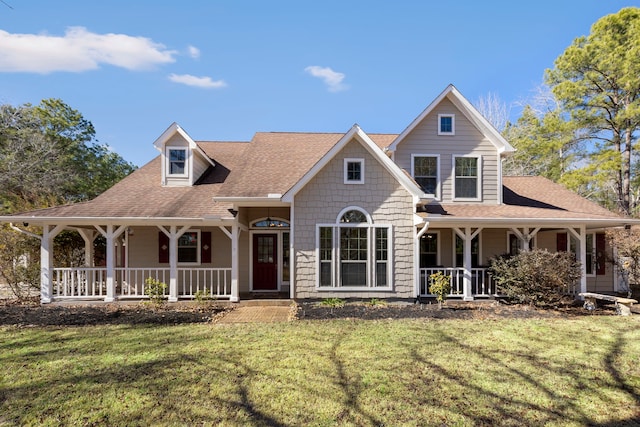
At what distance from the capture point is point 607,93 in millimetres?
19594

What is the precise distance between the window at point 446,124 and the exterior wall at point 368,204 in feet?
10.9

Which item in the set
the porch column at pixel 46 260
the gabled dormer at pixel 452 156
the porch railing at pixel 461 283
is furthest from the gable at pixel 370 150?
the porch column at pixel 46 260

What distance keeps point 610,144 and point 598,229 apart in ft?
39.1

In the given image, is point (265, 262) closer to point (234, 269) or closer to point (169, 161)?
point (234, 269)

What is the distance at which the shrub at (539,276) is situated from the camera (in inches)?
384

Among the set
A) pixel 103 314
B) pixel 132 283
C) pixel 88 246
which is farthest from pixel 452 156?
pixel 88 246

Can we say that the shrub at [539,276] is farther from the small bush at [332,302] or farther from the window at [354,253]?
the small bush at [332,302]

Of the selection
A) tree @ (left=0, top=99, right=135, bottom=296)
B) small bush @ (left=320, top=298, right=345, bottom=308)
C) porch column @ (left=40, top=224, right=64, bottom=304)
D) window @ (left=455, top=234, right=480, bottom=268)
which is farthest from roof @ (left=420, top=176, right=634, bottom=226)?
tree @ (left=0, top=99, right=135, bottom=296)

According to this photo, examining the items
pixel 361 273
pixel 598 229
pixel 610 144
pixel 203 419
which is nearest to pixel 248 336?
pixel 203 419

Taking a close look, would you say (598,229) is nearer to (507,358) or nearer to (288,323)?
(507,358)

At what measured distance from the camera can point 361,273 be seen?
10398mm

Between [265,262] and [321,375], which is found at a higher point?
[265,262]

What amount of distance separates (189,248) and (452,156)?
10.4m

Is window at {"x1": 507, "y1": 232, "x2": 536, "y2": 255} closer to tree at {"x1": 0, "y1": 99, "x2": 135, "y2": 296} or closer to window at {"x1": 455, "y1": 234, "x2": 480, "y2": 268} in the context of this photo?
window at {"x1": 455, "y1": 234, "x2": 480, "y2": 268}
